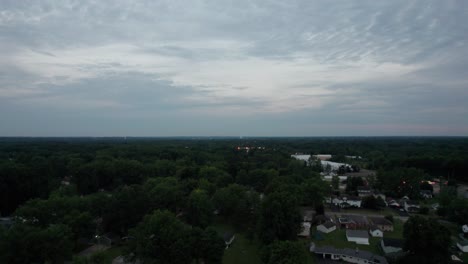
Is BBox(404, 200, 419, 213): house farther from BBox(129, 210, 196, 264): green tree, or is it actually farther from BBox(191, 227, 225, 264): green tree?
BBox(129, 210, 196, 264): green tree

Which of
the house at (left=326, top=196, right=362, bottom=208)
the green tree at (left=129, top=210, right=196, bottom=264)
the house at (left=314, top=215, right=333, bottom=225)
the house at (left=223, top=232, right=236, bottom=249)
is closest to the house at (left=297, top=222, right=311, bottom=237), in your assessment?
the house at (left=314, top=215, right=333, bottom=225)

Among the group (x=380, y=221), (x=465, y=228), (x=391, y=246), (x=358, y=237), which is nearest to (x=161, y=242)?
(x=358, y=237)

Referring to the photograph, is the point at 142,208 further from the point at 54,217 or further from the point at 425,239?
the point at 425,239

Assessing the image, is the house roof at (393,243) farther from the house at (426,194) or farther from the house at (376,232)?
the house at (426,194)

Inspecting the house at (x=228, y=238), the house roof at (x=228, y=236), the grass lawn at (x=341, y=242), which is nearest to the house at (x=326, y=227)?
the grass lawn at (x=341, y=242)

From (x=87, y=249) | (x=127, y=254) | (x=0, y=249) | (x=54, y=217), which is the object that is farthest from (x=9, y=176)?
(x=127, y=254)

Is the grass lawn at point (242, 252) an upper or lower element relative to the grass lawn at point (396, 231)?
upper
